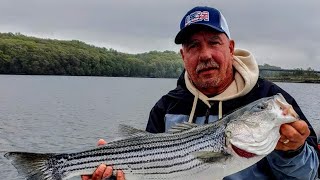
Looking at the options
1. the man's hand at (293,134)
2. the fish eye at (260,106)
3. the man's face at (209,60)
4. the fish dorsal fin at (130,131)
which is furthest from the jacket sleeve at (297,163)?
the fish dorsal fin at (130,131)

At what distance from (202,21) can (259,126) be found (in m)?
1.82

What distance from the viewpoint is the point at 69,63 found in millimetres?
148875

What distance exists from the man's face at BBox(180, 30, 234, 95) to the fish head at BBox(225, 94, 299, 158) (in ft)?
3.75

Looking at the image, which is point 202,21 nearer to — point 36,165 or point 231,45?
point 231,45

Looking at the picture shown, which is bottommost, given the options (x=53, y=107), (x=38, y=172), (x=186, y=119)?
(x=53, y=107)

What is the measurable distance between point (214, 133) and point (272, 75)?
181046mm

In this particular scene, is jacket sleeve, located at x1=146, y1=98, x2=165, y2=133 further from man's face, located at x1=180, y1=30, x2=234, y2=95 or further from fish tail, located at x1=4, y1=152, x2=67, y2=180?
fish tail, located at x1=4, y1=152, x2=67, y2=180

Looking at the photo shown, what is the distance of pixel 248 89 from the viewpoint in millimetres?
5465

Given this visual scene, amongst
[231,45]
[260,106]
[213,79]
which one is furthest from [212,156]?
[231,45]

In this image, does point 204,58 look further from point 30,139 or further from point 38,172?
point 30,139

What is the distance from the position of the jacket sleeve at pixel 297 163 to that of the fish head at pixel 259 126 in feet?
1.70

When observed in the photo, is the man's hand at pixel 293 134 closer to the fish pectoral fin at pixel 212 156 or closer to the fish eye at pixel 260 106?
the fish eye at pixel 260 106

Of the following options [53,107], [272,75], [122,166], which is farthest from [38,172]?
[272,75]

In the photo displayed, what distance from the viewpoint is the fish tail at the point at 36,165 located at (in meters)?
4.89
